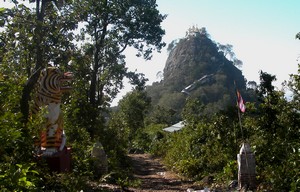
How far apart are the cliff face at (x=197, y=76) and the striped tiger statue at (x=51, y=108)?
170 feet

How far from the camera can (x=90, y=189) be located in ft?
26.1

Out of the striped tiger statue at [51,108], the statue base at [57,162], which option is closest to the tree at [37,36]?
the striped tiger statue at [51,108]

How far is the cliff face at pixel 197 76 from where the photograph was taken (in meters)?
68.9

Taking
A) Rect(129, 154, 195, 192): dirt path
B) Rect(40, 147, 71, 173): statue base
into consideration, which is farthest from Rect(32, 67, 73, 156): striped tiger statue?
Rect(129, 154, 195, 192): dirt path

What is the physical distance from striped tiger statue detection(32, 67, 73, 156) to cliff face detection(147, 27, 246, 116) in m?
51.7

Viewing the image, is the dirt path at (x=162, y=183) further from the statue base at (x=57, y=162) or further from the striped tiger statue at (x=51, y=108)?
the striped tiger statue at (x=51, y=108)

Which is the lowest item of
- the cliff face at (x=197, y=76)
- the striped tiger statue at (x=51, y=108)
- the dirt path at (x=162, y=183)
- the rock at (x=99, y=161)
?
the dirt path at (x=162, y=183)

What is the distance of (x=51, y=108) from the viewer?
856 cm

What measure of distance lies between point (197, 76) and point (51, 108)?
72.0 meters

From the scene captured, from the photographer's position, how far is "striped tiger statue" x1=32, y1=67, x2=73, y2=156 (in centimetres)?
837

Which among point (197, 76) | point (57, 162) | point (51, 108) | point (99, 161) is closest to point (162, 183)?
point (99, 161)

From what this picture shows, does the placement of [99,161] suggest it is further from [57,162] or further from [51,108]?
[51,108]

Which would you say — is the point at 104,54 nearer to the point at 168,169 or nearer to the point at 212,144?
the point at 168,169

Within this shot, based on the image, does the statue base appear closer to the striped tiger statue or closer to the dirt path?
the striped tiger statue
